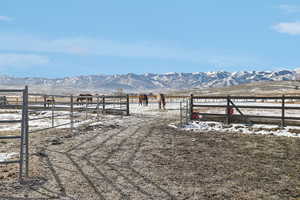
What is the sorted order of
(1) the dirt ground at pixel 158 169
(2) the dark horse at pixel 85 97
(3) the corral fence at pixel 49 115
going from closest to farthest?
(1) the dirt ground at pixel 158 169 → (3) the corral fence at pixel 49 115 → (2) the dark horse at pixel 85 97

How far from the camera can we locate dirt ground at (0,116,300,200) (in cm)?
719

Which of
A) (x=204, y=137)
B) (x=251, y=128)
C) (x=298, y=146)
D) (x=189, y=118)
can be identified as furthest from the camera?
(x=189, y=118)

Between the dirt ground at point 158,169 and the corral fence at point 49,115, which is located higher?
the corral fence at point 49,115

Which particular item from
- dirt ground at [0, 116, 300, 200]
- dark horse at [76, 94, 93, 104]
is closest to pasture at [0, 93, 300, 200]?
dirt ground at [0, 116, 300, 200]

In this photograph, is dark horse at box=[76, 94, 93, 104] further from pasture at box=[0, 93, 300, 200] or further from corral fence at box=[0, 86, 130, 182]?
pasture at box=[0, 93, 300, 200]

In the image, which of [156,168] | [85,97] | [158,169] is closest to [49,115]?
[85,97]

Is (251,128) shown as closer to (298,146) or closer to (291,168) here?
(298,146)

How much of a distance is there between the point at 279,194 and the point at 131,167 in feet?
12.5

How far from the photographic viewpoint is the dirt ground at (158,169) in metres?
7.19

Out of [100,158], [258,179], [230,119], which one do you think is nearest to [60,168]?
[100,158]

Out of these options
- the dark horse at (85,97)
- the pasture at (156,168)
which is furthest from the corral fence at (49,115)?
the pasture at (156,168)

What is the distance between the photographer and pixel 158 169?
924 cm

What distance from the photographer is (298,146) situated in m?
13.1

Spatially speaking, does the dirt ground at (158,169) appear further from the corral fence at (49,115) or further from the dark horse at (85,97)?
the dark horse at (85,97)
